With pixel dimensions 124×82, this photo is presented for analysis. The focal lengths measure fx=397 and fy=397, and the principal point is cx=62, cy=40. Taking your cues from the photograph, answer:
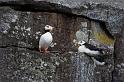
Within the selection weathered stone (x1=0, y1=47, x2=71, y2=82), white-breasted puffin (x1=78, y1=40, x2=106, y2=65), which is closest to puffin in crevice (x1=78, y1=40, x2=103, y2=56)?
white-breasted puffin (x1=78, y1=40, x2=106, y2=65)

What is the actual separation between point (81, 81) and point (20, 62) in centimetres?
73

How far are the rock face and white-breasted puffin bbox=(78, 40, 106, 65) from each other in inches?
2.0

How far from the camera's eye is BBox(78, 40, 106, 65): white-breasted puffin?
176 inches

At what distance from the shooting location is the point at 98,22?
4.64 m

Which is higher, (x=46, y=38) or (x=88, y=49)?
(x=46, y=38)

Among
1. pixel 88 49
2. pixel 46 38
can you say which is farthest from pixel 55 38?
pixel 88 49

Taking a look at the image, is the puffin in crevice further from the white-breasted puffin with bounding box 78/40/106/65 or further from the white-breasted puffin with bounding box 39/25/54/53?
the white-breasted puffin with bounding box 39/25/54/53

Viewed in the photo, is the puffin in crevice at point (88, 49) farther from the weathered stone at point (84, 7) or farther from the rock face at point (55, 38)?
the weathered stone at point (84, 7)

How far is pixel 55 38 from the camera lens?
4523mm

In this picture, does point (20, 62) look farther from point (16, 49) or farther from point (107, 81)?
point (107, 81)

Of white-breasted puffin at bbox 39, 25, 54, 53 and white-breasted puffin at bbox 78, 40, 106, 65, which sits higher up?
white-breasted puffin at bbox 39, 25, 54, 53

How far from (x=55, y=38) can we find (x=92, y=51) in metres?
0.45

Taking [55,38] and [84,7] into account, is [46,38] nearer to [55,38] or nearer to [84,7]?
[55,38]

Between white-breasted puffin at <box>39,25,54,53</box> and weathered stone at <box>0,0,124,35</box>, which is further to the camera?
weathered stone at <box>0,0,124,35</box>
